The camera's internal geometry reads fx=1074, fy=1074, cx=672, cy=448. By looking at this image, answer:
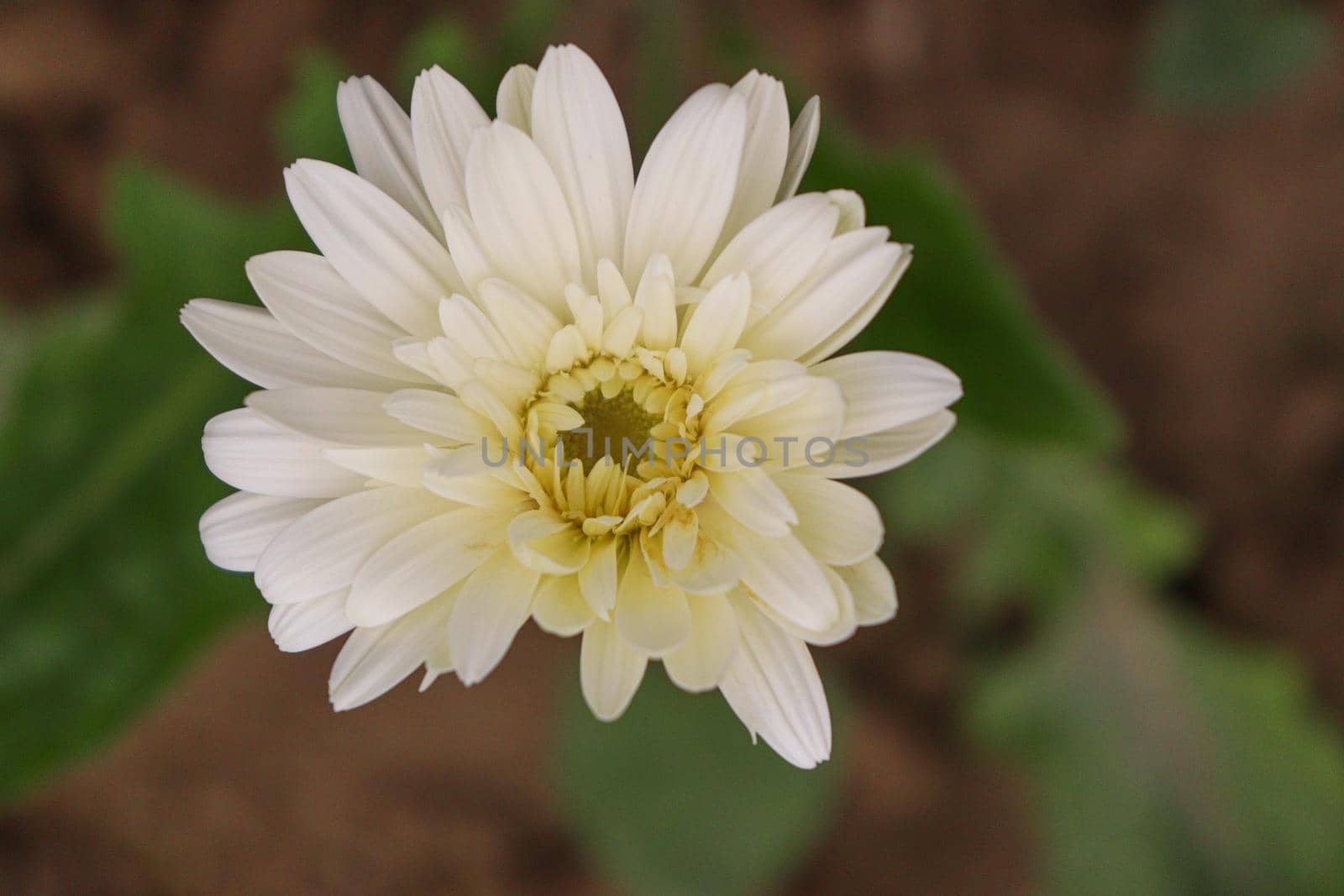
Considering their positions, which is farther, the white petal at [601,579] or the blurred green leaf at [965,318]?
the blurred green leaf at [965,318]

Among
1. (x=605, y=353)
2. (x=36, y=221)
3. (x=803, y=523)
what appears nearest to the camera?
(x=803, y=523)

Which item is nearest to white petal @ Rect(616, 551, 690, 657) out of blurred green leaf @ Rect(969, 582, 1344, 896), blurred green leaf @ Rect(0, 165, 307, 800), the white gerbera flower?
the white gerbera flower

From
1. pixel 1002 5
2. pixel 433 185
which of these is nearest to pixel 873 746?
pixel 1002 5

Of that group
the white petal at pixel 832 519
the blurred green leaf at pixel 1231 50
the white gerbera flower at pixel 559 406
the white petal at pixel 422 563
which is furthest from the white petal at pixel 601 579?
the blurred green leaf at pixel 1231 50

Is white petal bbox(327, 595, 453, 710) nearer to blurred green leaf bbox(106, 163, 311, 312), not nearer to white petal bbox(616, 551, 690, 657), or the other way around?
white petal bbox(616, 551, 690, 657)

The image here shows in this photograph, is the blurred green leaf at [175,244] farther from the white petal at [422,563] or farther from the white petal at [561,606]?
the white petal at [561,606]

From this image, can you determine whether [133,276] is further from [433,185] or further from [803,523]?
[803,523]
